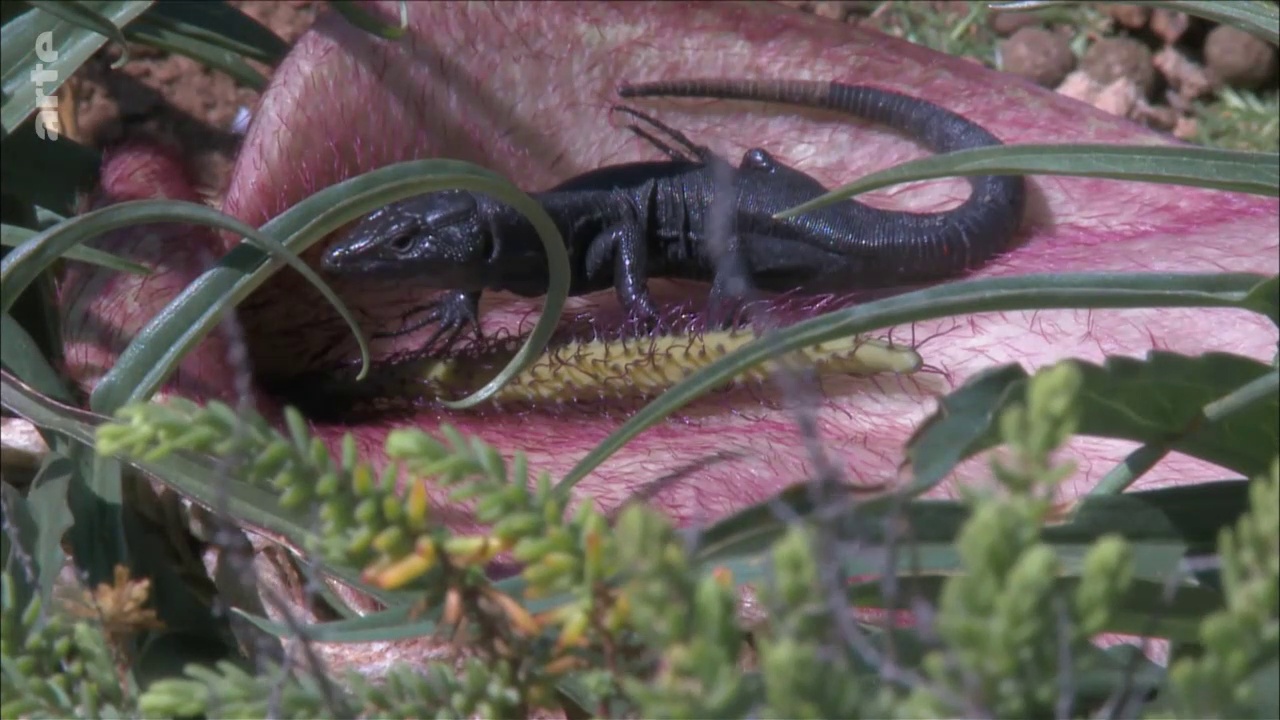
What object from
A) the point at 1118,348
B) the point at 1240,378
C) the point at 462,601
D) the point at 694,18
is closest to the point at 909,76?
the point at 694,18

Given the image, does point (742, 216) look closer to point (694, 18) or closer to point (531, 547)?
point (694, 18)

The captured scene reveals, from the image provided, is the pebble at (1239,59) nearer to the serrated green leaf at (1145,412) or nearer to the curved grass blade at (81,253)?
the serrated green leaf at (1145,412)

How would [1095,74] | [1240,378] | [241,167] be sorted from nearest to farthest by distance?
[1240,378] → [241,167] → [1095,74]

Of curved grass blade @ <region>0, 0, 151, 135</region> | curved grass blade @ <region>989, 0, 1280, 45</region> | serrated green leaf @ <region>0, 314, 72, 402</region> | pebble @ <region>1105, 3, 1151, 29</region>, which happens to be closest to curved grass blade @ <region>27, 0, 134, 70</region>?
curved grass blade @ <region>0, 0, 151, 135</region>

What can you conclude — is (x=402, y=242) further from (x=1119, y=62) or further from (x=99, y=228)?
(x=1119, y=62)

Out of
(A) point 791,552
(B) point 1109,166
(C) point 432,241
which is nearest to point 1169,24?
(C) point 432,241

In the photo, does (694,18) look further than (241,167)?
Yes

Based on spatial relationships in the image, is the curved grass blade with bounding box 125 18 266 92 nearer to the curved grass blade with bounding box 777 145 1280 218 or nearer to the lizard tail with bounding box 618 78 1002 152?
the lizard tail with bounding box 618 78 1002 152
